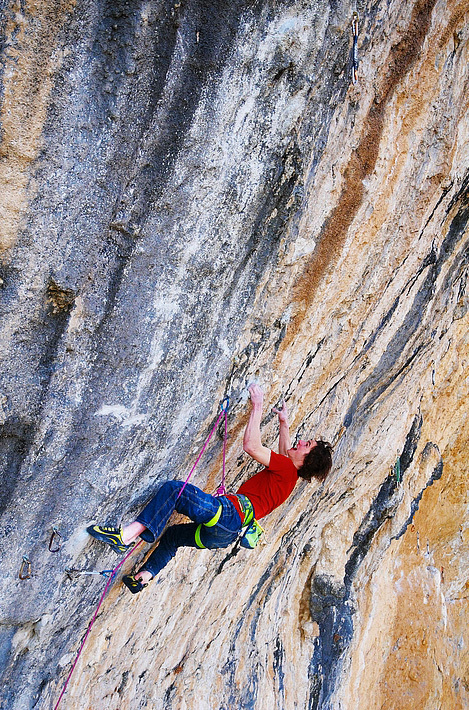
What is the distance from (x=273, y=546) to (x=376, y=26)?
4.16 metres

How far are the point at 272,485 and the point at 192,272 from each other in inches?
64.6

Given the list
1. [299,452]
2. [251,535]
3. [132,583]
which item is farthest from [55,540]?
[299,452]

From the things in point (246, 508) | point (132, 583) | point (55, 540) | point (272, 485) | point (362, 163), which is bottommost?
point (132, 583)

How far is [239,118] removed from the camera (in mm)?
2752

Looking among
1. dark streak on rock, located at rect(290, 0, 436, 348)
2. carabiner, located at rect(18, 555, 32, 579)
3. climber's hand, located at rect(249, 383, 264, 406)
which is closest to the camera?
dark streak on rock, located at rect(290, 0, 436, 348)

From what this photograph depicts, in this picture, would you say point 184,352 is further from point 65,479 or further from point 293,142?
point 293,142

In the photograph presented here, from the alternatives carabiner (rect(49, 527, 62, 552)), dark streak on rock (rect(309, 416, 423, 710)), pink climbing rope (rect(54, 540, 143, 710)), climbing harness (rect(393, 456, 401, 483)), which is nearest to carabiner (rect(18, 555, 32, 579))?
carabiner (rect(49, 527, 62, 552))

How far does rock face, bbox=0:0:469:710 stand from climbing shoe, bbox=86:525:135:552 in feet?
0.33

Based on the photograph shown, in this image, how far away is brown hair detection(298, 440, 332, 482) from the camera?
12.5 feet

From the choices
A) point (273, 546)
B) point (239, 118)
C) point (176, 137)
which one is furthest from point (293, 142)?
point (273, 546)

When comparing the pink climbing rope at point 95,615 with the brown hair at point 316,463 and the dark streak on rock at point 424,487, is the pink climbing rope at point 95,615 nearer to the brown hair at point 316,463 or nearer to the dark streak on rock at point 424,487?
→ the brown hair at point 316,463

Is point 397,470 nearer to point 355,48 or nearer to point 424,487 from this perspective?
point 424,487

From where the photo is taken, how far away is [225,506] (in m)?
3.65

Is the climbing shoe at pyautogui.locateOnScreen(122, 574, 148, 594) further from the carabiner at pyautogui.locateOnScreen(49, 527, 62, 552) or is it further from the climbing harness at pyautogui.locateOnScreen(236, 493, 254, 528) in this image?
the climbing harness at pyautogui.locateOnScreen(236, 493, 254, 528)
